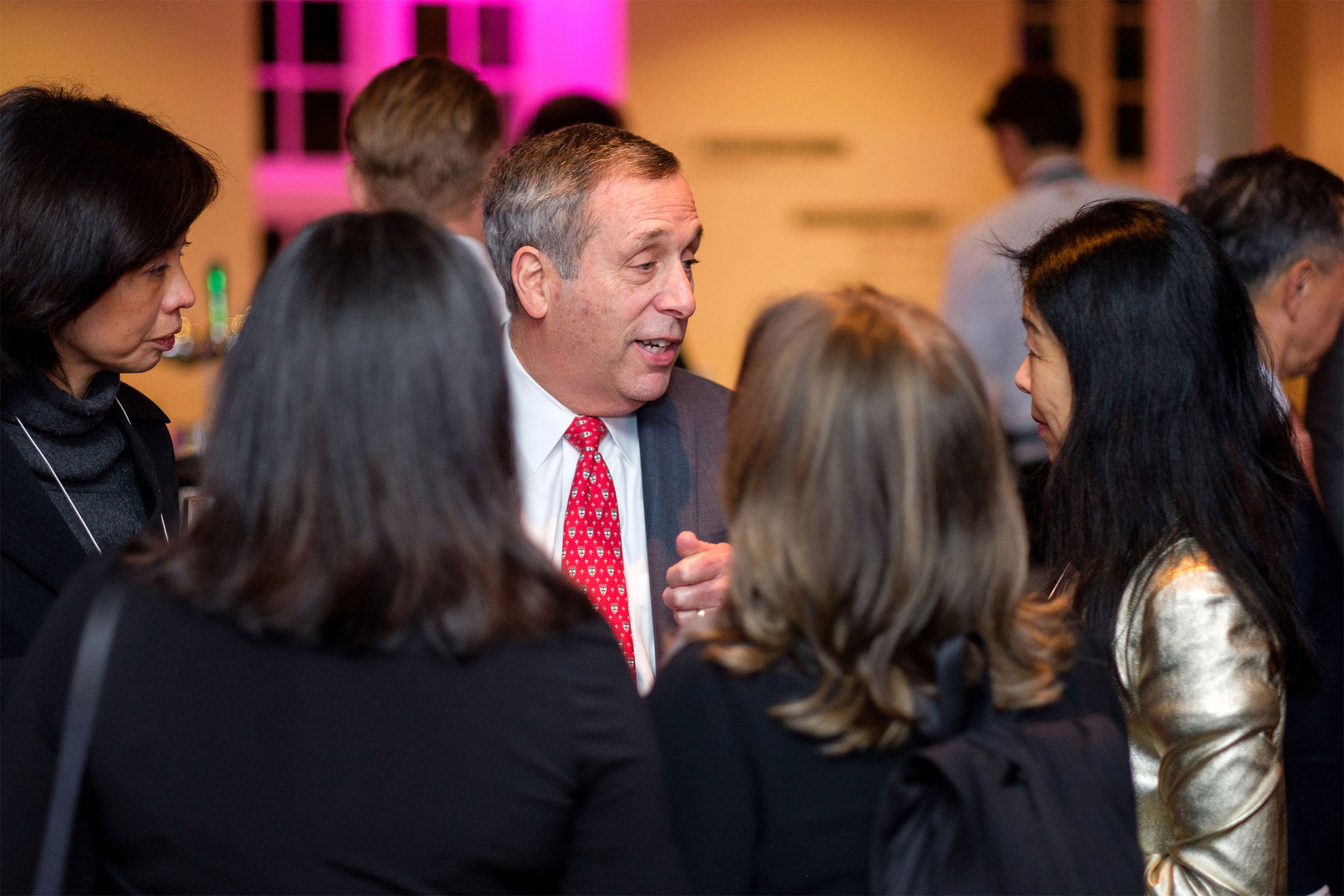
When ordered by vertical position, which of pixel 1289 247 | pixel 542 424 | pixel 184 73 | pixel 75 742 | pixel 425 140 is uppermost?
pixel 184 73

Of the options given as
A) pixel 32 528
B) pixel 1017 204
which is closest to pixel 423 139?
pixel 32 528

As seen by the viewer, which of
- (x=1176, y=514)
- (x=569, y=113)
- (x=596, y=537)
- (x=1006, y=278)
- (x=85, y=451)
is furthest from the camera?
(x=1006, y=278)

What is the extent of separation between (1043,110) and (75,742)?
12.5ft

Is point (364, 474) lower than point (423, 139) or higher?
lower

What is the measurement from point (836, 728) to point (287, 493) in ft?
1.66

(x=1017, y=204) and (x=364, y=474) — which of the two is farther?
(x=1017, y=204)

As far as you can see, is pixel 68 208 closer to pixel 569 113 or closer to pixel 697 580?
pixel 697 580

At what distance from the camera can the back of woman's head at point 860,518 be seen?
1.10 m

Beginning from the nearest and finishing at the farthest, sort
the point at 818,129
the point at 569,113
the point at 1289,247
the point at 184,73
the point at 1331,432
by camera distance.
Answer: the point at 1289,247
the point at 1331,432
the point at 569,113
the point at 184,73
the point at 818,129

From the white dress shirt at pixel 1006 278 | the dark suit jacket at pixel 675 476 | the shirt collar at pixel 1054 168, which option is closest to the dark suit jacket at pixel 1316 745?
the dark suit jacket at pixel 675 476

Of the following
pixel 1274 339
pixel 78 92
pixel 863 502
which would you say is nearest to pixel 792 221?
pixel 1274 339

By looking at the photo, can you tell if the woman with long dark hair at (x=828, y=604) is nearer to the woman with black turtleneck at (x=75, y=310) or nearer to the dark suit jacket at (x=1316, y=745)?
the dark suit jacket at (x=1316, y=745)

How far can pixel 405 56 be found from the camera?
6895 mm

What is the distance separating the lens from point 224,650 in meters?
1.05
